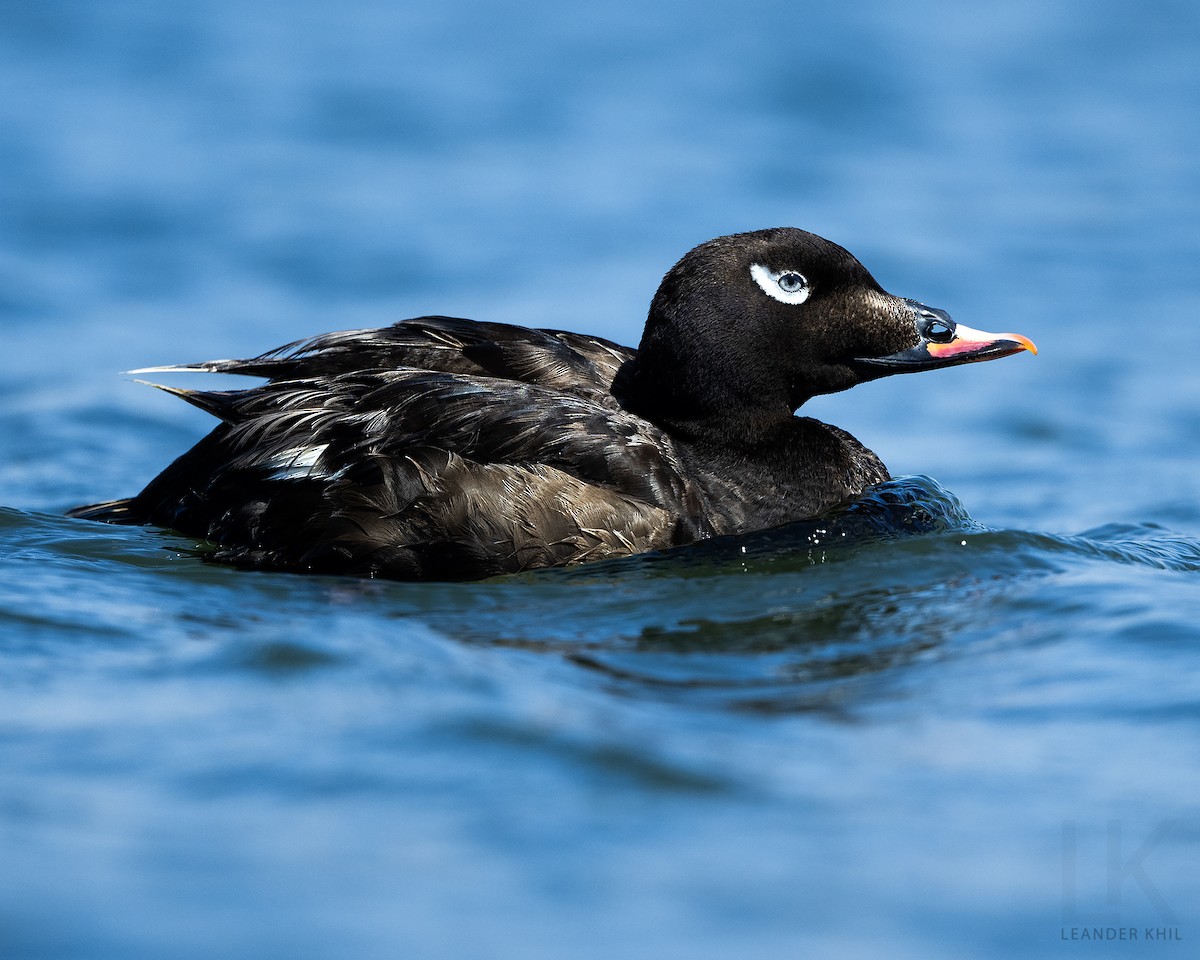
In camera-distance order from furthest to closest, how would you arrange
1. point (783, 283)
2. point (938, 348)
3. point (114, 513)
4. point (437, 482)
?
point (114, 513)
point (938, 348)
point (783, 283)
point (437, 482)

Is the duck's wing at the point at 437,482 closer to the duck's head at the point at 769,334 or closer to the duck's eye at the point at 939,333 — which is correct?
the duck's head at the point at 769,334

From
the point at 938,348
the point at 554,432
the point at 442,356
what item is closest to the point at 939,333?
the point at 938,348

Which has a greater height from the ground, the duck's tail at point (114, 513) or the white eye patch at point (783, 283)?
the white eye patch at point (783, 283)

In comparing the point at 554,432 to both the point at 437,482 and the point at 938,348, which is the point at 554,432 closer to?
the point at 437,482

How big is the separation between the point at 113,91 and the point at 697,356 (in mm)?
7795

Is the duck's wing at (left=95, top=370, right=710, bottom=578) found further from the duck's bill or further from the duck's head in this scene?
the duck's bill

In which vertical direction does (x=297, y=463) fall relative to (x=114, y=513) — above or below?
above

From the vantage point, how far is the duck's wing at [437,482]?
20.4 feet

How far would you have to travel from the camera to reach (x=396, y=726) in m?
4.85

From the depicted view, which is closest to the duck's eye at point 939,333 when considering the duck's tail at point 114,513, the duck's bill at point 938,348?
the duck's bill at point 938,348

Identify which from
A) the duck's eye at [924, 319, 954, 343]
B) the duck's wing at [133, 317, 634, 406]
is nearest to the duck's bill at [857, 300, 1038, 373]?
the duck's eye at [924, 319, 954, 343]

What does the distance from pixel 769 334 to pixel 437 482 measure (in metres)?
1.57

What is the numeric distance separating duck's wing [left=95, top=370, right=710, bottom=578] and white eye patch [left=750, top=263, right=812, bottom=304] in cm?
76

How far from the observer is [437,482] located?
20.4 ft
